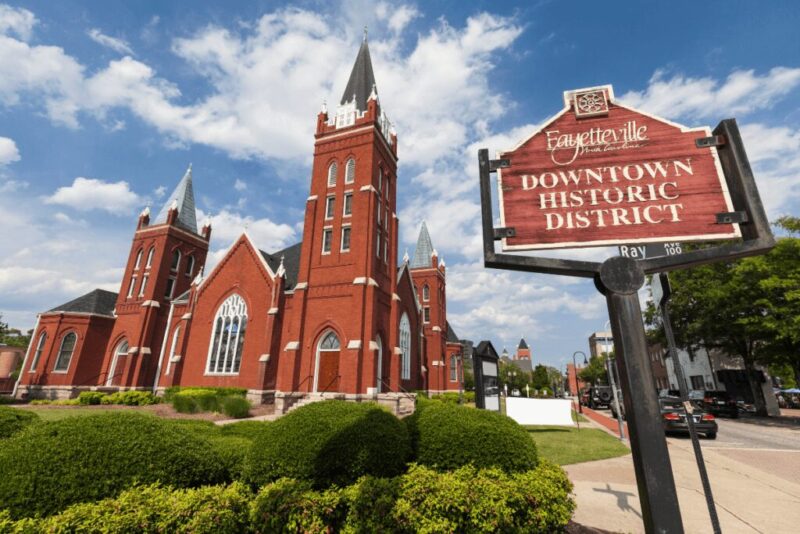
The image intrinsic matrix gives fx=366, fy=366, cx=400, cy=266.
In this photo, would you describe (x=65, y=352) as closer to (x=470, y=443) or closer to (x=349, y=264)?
(x=349, y=264)

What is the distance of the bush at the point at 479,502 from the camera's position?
13.6ft

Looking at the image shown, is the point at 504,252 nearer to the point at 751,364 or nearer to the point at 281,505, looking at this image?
the point at 281,505

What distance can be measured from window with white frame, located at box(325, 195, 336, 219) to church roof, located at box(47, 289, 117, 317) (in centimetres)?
2292

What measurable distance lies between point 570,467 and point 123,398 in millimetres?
27237

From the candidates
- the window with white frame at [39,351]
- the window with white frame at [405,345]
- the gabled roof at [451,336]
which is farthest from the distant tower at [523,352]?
the window with white frame at [39,351]

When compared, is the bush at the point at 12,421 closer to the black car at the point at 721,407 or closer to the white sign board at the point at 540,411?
the white sign board at the point at 540,411

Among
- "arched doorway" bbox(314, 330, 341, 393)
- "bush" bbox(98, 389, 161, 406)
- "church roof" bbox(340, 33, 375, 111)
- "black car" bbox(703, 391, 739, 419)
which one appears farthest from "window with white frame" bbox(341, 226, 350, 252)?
"black car" bbox(703, 391, 739, 419)

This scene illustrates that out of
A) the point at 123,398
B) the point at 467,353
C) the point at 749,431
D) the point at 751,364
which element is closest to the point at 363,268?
the point at 123,398

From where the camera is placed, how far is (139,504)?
367 cm

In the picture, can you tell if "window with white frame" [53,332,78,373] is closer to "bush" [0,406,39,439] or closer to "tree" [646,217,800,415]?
"bush" [0,406,39,439]

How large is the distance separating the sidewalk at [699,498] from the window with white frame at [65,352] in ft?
125

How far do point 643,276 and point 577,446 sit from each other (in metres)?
12.4

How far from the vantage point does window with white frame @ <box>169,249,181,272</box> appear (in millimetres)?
33969

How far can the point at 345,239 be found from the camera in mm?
24969
